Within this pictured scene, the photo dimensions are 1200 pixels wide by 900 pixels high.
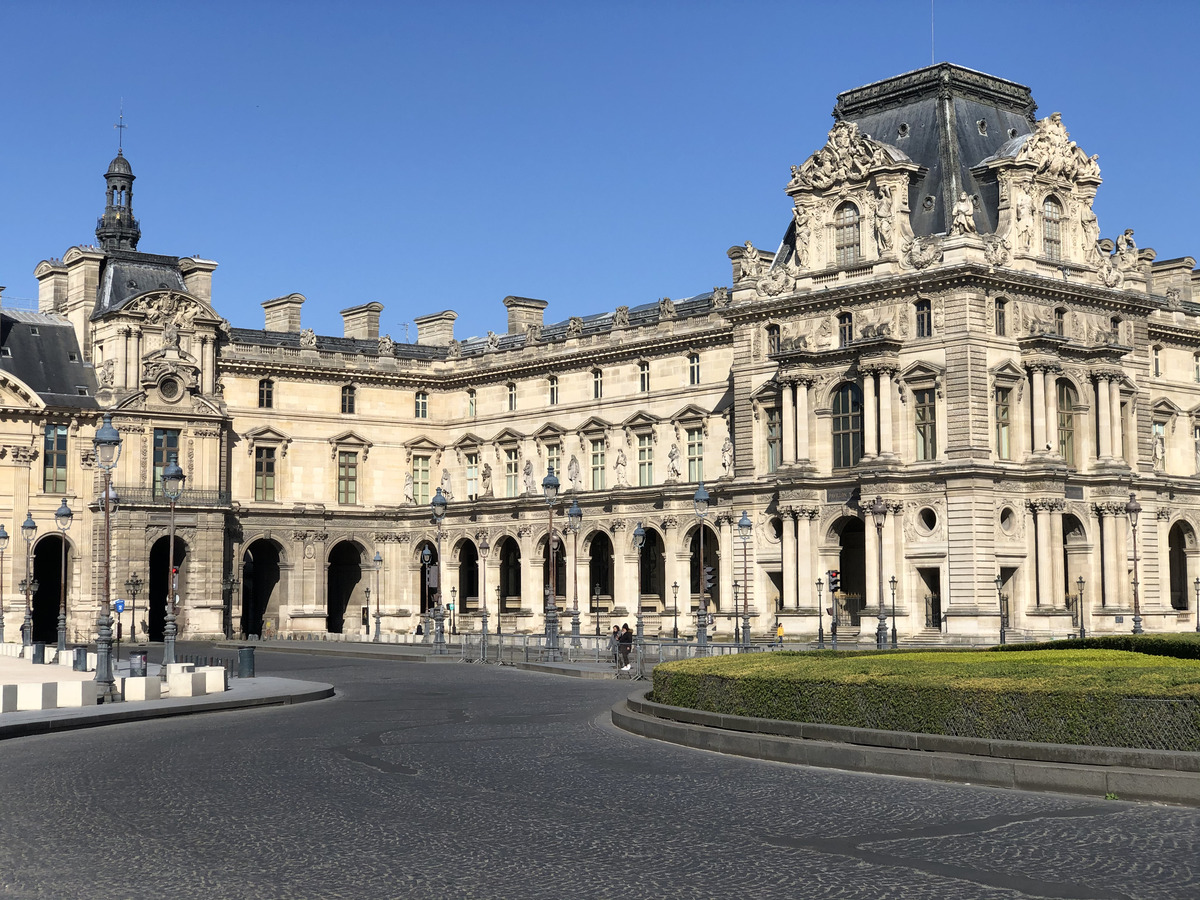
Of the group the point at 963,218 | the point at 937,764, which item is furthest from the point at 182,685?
the point at 963,218

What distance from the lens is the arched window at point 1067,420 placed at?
71.2 metres

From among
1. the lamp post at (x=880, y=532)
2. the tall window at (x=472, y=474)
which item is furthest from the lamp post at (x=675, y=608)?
the tall window at (x=472, y=474)

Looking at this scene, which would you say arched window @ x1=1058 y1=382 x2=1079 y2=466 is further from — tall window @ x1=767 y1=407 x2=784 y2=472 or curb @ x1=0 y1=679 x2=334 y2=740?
curb @ x1=0 y1=679 x2=334 y2=740

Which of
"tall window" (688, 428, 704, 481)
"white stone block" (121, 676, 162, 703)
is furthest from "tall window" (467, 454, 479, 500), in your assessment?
"white stone block" (121, 676, 162, 703)

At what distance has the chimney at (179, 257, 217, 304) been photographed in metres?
92.2

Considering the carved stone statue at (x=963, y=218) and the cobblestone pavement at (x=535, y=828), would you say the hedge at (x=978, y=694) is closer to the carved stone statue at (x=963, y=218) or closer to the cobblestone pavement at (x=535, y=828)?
the cobblestone pavement at (x=535, y=828)

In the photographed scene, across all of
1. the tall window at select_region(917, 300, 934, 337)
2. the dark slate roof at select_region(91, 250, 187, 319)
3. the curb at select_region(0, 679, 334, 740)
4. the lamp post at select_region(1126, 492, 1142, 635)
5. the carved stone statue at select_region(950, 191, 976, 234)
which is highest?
the dark slate roof at select_region(91, 250, 187, 319)

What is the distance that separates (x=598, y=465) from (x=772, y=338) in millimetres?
16619

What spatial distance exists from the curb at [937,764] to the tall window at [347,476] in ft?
221

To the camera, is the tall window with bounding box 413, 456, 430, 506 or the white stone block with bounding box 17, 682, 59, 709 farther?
the tall window with bounding box 413, 456, 430, 506

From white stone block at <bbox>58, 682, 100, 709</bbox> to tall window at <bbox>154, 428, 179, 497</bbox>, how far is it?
50.7 meters

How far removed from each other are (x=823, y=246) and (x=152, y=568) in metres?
40.4

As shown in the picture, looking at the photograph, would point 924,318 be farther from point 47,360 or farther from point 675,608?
point 47,360

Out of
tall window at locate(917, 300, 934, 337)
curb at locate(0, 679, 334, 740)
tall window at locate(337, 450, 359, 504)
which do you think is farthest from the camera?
tall window at locate(337, 450, 359, 504)
